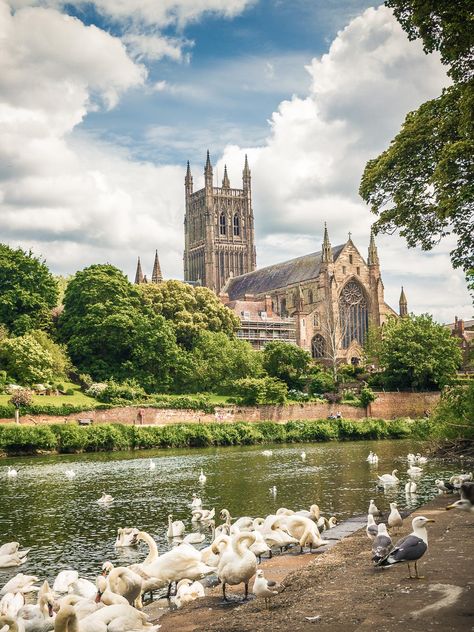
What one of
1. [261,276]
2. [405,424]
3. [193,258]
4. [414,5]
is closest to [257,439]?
[405,424]

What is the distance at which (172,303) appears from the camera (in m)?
74.1

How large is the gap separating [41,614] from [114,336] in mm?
53454

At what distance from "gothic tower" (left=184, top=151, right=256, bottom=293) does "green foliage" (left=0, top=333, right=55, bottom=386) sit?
71850 millimetres

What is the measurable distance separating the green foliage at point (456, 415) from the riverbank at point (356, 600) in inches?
415

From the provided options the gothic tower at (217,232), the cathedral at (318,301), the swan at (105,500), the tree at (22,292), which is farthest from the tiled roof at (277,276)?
the swan at (105,500)

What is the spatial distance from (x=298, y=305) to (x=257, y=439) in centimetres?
4468

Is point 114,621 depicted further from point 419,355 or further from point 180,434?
point 419,355

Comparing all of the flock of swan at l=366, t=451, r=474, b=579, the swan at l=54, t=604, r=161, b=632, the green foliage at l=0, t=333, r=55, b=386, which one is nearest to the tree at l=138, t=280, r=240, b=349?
the green foliage at l=0, t=333, r=55, b=386

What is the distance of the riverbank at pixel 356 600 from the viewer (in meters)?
7.34

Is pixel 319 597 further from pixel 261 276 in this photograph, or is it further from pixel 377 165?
pixel 261 276

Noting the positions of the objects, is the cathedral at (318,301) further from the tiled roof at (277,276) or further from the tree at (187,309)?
the tree at (187,309)

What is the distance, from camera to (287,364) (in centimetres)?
7081

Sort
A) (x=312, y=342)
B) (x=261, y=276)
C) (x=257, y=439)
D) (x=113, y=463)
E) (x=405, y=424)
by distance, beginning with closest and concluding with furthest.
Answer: (x=113, y=463) < (x=257, y=439) < (x=405, y=424) < (x=312, y=342) < (x=261, y=276)

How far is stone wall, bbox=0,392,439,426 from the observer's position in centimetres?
5216
